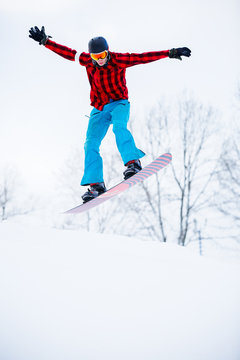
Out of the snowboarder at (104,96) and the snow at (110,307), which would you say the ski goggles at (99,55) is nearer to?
the snowboarder at (104,96)

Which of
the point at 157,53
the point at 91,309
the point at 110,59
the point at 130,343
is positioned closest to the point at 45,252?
the point at 91,309

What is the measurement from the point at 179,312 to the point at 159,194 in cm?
1081

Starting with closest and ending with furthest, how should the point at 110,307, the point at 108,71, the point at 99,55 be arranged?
1. the point at 110,307
2. the point at 99,55
3. the point at 108,71

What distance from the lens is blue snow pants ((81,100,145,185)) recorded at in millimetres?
3471

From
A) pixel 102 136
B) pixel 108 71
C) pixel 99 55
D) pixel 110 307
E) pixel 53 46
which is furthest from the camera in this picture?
pixel 102 136

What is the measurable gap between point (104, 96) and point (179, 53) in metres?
1.19

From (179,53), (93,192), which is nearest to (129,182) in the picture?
(93,192)

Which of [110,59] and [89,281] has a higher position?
A: [110,59]

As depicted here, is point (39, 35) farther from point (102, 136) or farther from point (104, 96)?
point (102, 136)

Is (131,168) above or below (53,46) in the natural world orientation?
below

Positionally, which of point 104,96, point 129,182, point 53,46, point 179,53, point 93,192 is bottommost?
point 93,192

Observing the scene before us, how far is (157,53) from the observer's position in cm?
329

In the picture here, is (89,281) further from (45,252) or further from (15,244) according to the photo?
(15,244)

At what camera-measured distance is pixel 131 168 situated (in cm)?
342
